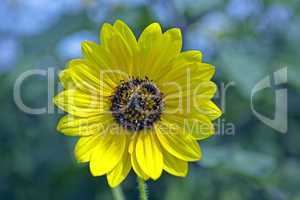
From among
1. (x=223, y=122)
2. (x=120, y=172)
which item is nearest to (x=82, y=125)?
(x=120, y=172)

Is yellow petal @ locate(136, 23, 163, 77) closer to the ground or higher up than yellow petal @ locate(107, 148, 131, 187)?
higher up

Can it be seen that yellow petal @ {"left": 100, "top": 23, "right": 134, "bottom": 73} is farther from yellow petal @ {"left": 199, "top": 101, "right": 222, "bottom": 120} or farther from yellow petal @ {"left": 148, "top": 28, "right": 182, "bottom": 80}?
yellow petal @ {"left": 199, "top": 101, "right": 222, "bottom": 120}

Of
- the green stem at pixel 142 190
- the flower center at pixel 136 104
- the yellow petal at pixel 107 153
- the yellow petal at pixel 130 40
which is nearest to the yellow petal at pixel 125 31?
the yellow petal at pixel 130 40

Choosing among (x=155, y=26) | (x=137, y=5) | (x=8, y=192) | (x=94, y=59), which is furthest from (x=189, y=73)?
(x=8, y=192)

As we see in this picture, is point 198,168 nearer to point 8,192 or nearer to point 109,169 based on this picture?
point 109,169

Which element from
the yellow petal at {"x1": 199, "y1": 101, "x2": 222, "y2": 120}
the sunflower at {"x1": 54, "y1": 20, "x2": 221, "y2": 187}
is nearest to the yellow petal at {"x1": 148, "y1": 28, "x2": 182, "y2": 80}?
the sunflower at {"x1": 54, "y1": 20, "x2": 221, "y2": 187}

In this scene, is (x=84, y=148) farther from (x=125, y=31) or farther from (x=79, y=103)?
(x=125, y=31)
